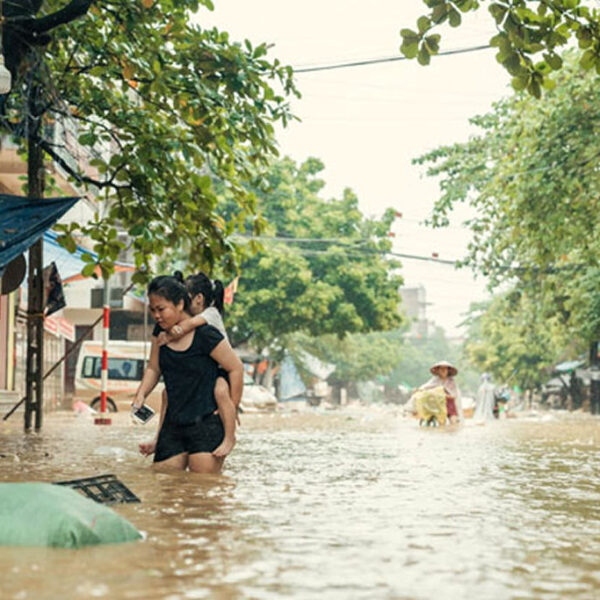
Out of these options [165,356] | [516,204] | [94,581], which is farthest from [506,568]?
[516,204]

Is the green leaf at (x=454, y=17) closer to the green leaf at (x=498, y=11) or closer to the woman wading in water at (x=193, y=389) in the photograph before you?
the green leaf at (x=498, y=11)

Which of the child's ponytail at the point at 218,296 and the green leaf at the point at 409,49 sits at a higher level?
the green leaf at the point at 409,49

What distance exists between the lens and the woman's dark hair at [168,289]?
7.60 m

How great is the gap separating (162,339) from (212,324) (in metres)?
0.51

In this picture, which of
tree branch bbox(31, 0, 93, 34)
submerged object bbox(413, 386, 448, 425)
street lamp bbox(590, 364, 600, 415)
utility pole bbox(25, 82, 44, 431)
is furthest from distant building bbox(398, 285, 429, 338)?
tree branch bbox(31, 0, 93, 34)

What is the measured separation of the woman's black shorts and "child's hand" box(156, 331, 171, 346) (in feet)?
1.91

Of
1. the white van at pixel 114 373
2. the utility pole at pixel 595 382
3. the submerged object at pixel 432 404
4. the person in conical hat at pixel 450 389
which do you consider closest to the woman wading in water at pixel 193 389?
the submerged object at pixel 432 404

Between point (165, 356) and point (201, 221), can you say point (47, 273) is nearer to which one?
point (201, 221)

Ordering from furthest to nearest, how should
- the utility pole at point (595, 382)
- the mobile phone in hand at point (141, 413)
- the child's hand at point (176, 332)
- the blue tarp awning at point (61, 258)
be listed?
the utility pole at point (595, 382)
the blue tarp awning at point (61, 258)
the mobile phone in hand at point (141, 413)
the child's hand at point (176, 332)

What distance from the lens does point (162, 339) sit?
8016 mm

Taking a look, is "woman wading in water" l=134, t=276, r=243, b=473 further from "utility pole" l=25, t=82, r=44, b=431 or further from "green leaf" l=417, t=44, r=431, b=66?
"utility pole" l=25, t=82, r=44, b=431

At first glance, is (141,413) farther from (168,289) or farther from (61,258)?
(61,258)

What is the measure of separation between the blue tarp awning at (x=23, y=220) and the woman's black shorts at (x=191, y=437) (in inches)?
108

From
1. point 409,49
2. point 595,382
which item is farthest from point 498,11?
point 595,382
